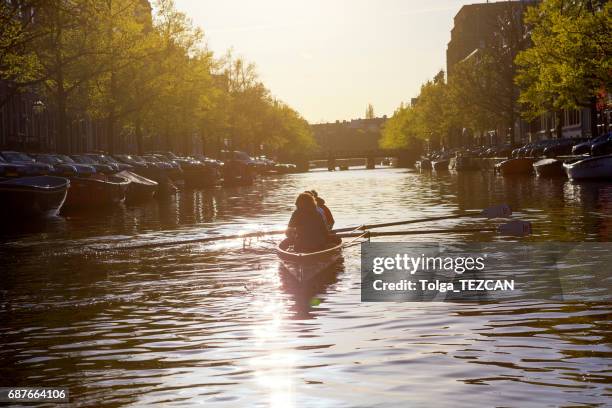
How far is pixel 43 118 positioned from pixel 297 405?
69365 millimetres

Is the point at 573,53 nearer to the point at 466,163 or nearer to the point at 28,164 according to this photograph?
the point at 28,164

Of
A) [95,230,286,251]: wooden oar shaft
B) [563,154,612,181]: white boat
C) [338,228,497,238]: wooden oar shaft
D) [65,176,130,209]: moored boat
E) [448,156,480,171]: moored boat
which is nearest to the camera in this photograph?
[338,228,497,238]: wooden oar shaft

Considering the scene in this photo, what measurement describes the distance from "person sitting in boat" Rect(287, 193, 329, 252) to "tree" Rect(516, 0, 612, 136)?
35.5m

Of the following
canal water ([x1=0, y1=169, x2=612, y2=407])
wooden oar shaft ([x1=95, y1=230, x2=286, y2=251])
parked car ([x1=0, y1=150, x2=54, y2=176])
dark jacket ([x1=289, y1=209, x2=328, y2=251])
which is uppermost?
parked car ([x1=0, y1=150, x2=54, y2=176])

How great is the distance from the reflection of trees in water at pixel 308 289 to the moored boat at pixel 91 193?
2519 centimetres

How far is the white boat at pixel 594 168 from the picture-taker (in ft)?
163

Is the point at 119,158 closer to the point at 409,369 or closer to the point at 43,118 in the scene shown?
the point at 43,118

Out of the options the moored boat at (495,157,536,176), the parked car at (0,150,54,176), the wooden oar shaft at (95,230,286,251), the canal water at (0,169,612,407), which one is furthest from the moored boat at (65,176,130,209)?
the moored boat at (495,157,536,176)

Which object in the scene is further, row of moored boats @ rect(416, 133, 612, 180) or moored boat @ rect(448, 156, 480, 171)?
moored boat @ rect(448, 156, 480, 171)

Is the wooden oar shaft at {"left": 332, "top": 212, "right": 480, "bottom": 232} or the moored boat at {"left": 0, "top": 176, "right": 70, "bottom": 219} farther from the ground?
the moored boat at {"left": 0, "top": 176, "right": 70, "bottom": 219}

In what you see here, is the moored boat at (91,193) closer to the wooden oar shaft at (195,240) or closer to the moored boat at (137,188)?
the moored boat at (137,188)

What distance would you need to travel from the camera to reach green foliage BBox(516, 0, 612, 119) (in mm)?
51469

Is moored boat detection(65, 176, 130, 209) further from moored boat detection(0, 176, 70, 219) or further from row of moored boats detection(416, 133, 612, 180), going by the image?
row of moored boats detection(416, 133, 612, 180)

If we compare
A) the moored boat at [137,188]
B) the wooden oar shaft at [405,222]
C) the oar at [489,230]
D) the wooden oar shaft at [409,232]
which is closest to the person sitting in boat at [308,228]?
the oar at [489,230]
